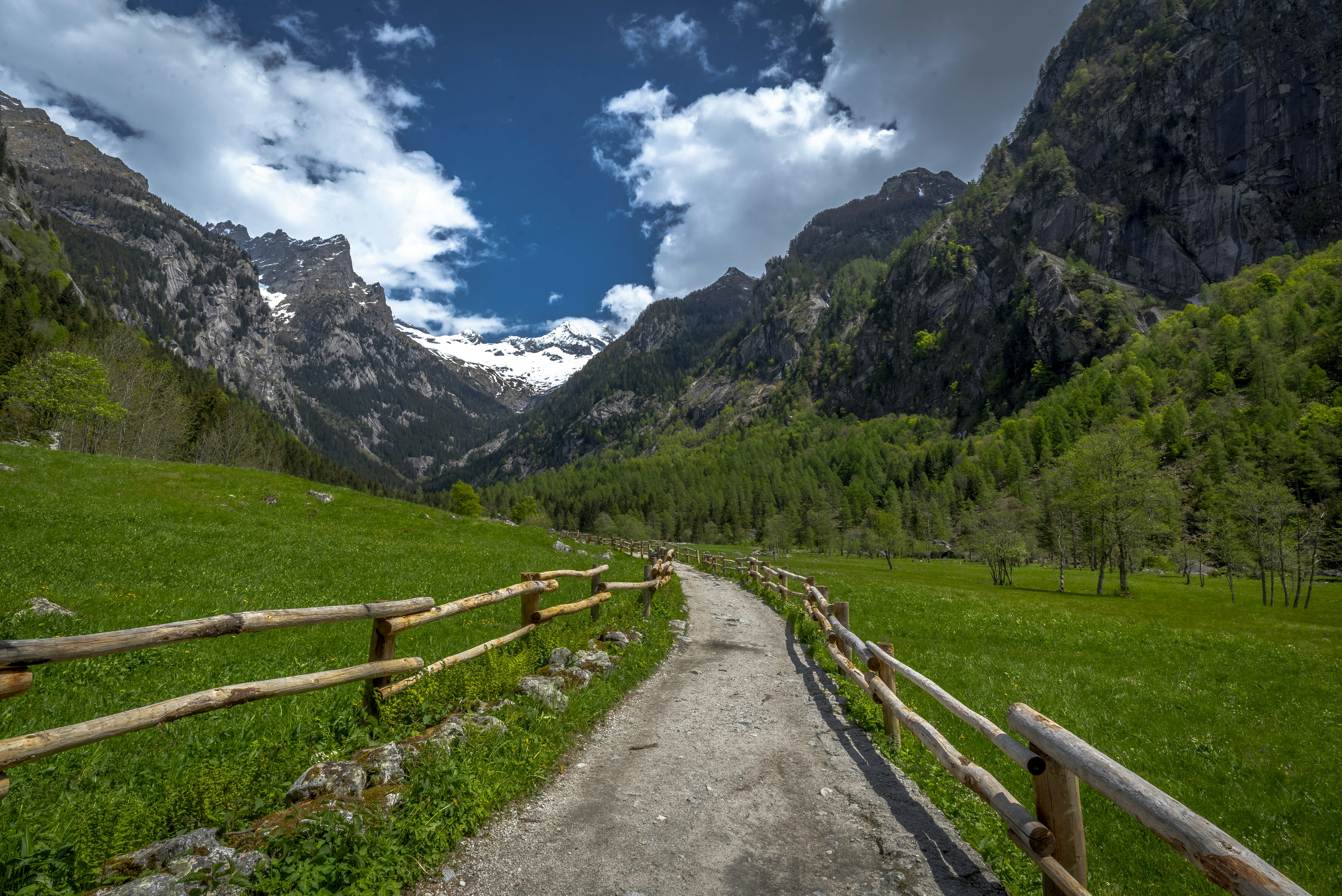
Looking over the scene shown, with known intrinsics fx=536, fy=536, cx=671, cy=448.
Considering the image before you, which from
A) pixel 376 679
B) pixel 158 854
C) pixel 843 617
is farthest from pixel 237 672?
pixel 843 617

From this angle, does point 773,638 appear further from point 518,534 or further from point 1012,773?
point 518,534

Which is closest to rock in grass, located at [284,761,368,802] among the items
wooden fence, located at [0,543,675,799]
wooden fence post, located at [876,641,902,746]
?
wooden fence, located at [0,543,675,799]

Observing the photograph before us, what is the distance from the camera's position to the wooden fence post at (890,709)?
9.26 m

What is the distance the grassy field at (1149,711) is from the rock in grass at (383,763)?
6792 millimetres

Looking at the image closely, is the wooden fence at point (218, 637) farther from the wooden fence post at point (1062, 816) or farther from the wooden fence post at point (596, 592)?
the wooden fence post at point (1062, 816)

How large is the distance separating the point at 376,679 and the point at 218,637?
2073 millimetres

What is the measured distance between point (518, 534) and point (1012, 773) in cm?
3877

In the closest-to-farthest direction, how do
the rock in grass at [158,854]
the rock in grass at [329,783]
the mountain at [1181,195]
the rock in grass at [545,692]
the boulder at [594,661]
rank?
the rock in grass at [158,854]
the rock in grass at [329,783]
the rock in grass at [545,692]
the boulder at [594,661]
the mountain at [1181,195]

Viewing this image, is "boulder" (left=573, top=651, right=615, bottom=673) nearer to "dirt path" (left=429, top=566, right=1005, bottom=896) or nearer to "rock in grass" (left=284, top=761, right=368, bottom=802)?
"dirt path" (left=429, top=566, right=1005, bottom=896)

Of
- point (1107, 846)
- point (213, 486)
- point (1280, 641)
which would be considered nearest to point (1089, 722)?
point (1107, 846)

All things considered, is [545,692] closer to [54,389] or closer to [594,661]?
[594,661]

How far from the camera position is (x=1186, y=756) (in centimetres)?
989

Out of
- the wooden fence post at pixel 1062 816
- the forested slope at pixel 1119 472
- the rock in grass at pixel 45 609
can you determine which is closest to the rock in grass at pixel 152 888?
the wooden fence post at pixel 1062 816

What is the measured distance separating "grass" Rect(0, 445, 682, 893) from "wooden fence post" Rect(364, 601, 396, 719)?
0.63 ft
